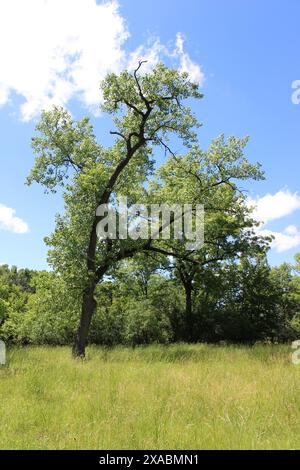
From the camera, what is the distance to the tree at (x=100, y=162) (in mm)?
18436

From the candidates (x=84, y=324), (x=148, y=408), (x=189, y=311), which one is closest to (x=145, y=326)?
(x=189, y=311)

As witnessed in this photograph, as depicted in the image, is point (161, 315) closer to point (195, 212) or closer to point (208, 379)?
point (195, 212)

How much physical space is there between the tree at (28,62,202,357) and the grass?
790 centimetres

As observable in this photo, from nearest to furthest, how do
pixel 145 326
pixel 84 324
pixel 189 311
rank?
pixel 84 324 → pixel 145 326 → pixel 189 311

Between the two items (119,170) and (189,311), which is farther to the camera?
(189,311)

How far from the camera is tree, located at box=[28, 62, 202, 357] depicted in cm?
1844

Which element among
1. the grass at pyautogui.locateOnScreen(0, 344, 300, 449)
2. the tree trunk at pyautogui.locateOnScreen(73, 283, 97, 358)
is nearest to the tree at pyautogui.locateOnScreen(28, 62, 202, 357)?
the tree trunk at pyautogui.locateOnScreen(73, 283, 97, 358)

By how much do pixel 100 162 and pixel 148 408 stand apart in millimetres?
14618

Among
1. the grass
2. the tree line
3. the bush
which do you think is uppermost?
the tree line

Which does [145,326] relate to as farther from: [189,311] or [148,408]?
[148,408]

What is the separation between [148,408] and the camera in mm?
7250

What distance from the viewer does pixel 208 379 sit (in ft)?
32.0

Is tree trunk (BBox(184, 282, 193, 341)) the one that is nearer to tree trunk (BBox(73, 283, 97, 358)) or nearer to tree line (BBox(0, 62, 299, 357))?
tree line (BBox(0, 62, 299, 357))
